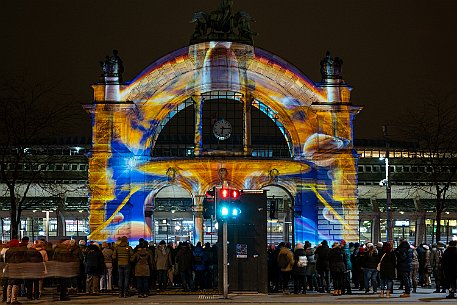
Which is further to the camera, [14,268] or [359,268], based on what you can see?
[359,268]

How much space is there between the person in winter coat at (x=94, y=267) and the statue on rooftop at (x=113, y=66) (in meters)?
18.9

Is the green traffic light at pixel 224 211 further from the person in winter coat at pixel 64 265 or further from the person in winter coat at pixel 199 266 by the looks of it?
the person in winter coat at pixel 64 265

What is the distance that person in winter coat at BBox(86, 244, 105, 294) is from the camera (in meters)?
30.1

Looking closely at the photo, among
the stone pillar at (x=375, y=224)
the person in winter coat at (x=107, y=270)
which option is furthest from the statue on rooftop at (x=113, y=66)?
the stone pillar at (x=375, y=224)

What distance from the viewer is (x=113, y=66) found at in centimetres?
4806

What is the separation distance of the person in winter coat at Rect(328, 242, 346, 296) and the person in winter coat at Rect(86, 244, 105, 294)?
26.6 ft

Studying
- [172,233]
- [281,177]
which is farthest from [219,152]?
[172,233]

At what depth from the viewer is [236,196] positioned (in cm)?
2881

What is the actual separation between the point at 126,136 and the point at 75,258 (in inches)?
770

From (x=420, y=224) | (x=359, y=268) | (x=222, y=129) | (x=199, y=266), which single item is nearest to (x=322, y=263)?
(x=359, y=268)

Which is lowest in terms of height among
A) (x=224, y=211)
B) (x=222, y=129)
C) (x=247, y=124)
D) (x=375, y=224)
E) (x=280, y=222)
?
(x=224, y=211)

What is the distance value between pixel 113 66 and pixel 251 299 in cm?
2413

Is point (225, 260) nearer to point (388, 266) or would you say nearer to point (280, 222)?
point (388, 266)

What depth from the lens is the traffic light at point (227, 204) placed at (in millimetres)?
28309
